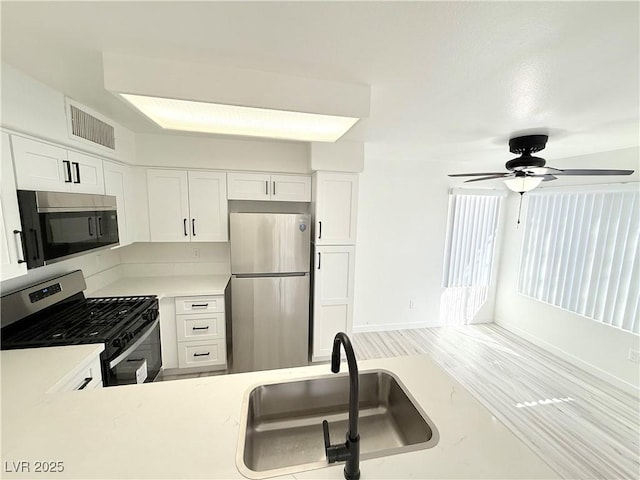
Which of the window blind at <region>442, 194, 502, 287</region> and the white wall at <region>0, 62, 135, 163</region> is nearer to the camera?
the white wall at <region>0, 62, 135, 163</region>

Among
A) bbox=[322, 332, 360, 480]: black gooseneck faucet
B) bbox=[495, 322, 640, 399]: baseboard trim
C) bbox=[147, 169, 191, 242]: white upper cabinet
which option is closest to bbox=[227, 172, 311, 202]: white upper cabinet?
bbox=[147, 169, 191, 242]: white upper cabinet

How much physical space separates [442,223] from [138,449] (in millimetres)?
Answer: 4011

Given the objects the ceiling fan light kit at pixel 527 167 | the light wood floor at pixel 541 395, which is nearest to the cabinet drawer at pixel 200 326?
the light wood floor at pixel 541 395

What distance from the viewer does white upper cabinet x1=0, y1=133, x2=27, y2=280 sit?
1.27 meters

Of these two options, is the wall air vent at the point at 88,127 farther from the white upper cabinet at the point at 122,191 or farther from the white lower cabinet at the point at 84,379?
the white lower cabinet at the point at 84,379

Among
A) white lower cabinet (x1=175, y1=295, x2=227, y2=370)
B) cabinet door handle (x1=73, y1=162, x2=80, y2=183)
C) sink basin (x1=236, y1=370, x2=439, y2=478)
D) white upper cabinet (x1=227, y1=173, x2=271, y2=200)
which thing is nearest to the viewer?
sink basin (x1=236, y1=370, x2=439, y2=478)

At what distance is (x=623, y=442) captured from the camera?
2.07 m

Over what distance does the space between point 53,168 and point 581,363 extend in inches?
210

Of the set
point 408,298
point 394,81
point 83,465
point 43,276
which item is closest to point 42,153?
point 43,276

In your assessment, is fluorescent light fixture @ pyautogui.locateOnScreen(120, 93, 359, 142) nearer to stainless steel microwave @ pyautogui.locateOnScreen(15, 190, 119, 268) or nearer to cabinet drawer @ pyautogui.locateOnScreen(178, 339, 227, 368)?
stainless steel microwave @ pyautogui.locateOnScreen(15, 190, 119, 268)

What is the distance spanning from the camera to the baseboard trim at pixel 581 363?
2.68 meters

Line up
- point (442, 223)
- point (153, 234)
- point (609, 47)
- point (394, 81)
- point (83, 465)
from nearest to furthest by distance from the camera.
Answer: point (83, 465) < point (609, 47) < point (394, 81) < point (153, 234) < point (442, 223)

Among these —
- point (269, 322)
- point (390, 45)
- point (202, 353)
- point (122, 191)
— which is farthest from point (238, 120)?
point (202, 353)

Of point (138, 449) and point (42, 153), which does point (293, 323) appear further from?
point (42, 153)
